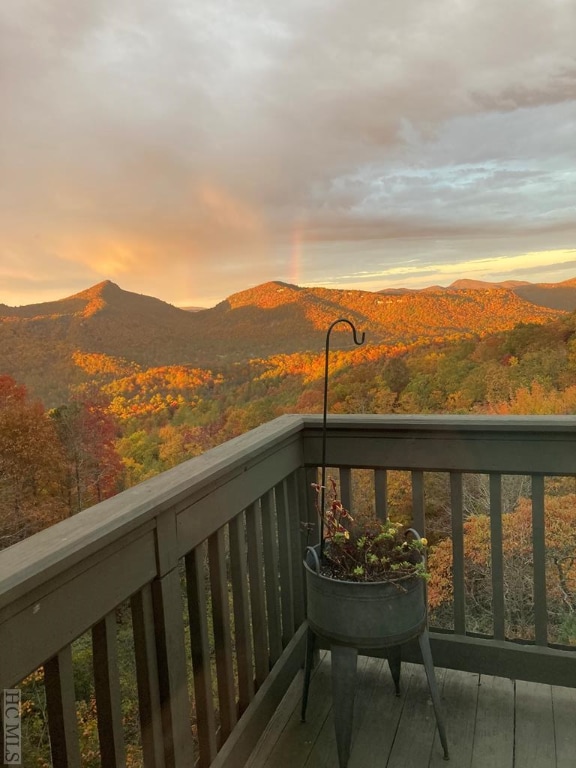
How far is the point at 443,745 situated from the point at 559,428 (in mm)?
1076

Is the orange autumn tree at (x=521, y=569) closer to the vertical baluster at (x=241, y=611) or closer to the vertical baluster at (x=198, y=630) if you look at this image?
the vertical baluster at (x=241, y=611)

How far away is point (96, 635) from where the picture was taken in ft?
3.30

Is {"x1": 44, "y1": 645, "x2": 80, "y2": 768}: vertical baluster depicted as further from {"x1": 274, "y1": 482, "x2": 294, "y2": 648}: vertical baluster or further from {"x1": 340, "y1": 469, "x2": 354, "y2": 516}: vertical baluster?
{"x1": 340, "y1": 469, "x2": 354, "y2": 516}: vertical baluster

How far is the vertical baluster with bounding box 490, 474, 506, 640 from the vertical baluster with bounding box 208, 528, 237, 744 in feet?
3.26

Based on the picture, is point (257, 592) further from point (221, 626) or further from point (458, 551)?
point (458, 551)

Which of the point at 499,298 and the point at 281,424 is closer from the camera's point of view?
the point at 281,424

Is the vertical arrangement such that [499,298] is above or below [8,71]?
below

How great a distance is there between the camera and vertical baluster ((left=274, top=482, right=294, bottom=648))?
1.95 metres

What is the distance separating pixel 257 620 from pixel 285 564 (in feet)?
0.85

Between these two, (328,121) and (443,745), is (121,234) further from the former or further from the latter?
(443,745)

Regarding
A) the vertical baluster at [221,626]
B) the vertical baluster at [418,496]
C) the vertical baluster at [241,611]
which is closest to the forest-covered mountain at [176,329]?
the vertical baluster at [418,496]

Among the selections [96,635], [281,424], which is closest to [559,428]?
[281,424]

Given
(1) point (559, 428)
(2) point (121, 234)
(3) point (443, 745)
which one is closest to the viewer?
(3) point (443, 745)

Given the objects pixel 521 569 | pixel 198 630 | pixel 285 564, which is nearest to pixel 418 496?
pixel 285 564
